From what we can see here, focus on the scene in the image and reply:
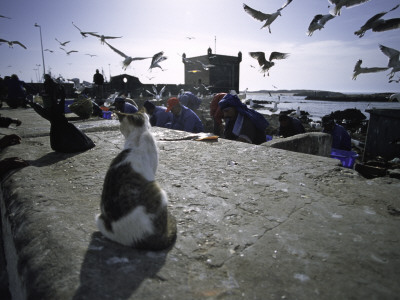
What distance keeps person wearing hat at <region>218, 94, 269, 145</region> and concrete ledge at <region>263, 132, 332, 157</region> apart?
1349mm

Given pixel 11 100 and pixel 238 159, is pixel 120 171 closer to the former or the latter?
pixel 238 159

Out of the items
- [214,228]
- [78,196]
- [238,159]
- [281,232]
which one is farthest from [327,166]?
[78,196]

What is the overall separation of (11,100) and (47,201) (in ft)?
42.1

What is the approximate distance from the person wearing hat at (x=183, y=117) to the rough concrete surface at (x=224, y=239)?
4.44m

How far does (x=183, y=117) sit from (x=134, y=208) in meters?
6.02

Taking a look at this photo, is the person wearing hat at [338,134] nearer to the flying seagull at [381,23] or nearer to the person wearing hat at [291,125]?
the person wearing hat at [291,125]

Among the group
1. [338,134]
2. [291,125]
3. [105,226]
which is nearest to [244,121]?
[291,125]

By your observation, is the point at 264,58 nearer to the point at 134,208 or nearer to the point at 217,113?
the point at 217,113

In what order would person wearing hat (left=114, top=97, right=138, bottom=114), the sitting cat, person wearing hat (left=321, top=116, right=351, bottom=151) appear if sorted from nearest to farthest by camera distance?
the sitting cat
person wearing hat (left=321, top=116, right=351, bottom=151)
person wearing hat (left=114, top=97, right=138, bottom=114)

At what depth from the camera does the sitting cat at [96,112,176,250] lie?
120 cm

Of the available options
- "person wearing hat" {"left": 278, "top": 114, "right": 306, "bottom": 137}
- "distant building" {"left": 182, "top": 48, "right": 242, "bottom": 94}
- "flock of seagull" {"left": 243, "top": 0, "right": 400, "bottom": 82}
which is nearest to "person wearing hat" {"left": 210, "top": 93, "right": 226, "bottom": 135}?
"person wearing hat" {"left": 278, "top": 114, "right": 306, "bottom": 137}

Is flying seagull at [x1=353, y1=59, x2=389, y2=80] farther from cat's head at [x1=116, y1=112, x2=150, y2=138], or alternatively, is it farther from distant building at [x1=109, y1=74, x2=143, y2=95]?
Answer: distant building at [x1=109, y1=74, x2=143, y2=95]

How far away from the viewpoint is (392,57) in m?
3.57

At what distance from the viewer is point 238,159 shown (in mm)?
3037
